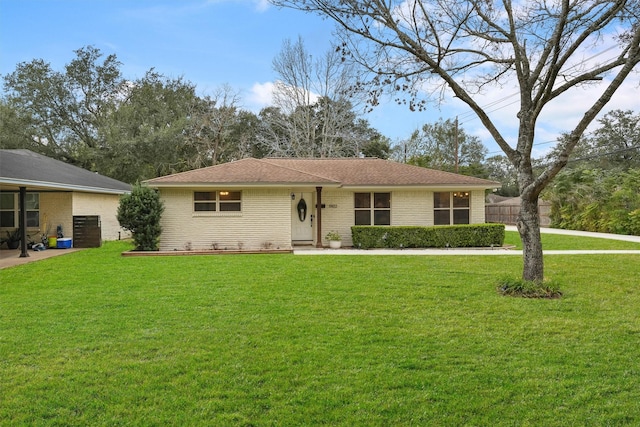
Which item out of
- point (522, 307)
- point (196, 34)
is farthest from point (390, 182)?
point (522, 307)

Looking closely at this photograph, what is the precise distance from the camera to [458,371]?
3977mm

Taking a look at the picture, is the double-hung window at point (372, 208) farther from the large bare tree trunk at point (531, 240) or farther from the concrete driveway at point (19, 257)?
the concrete driveway at point (19, 257)

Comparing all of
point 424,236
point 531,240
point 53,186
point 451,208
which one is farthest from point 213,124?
point 531,240

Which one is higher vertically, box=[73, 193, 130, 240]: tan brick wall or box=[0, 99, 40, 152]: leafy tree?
box=[0, 99, 40, 152]: leafy tree

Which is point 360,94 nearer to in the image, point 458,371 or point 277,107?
point 458,371

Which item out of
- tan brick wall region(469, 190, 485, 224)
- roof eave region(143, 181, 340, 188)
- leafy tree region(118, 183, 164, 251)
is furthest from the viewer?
tan brick wall region(469, 190, 485, 224)

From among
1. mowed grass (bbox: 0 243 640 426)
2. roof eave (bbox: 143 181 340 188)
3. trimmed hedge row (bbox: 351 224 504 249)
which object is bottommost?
mowed grass (bbox: 0 243 640 426)

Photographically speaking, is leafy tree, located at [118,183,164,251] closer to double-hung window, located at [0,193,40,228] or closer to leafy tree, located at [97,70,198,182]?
double-hung window, located at [0,193,40,228]

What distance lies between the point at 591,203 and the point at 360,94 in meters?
18.8

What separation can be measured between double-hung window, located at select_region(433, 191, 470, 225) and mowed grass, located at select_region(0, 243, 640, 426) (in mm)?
7639

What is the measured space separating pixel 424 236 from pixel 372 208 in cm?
239

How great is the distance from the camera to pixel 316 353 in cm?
439

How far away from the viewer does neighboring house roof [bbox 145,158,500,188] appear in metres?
13.7

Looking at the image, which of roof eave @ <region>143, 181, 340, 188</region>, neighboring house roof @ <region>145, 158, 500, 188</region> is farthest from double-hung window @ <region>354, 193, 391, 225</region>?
roof eave @ <region>143, 181, 340, 188</region>
